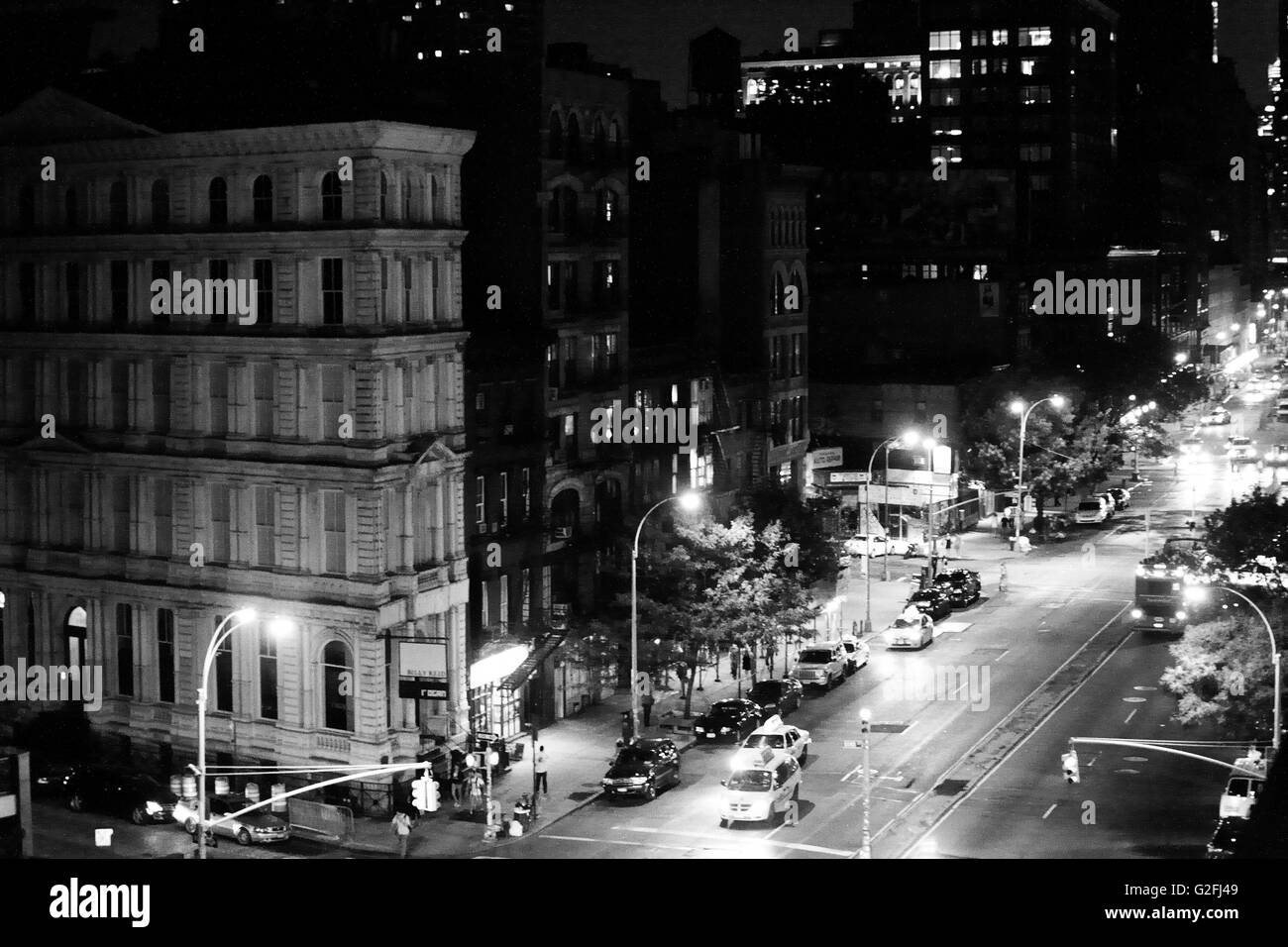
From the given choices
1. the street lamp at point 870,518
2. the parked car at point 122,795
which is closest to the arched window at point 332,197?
the parked car at point 122,795

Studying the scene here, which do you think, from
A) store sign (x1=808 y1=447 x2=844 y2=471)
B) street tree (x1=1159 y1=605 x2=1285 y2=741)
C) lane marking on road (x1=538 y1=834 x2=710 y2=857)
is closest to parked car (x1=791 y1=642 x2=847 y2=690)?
street tree (x1=1159 y1=605 x2=1285 y2=741)

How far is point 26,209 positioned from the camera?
66500 millimetres

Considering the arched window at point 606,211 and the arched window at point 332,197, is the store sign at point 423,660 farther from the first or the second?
the arched window at point 606,211

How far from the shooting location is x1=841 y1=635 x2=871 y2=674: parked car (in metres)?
76.8

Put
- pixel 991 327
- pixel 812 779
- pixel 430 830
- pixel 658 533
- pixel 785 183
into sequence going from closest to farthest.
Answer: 1. pixel 430 830
2. pixel 812 779
3. pixel 658 533
4. pixel 785 183
5. pixel 991 327

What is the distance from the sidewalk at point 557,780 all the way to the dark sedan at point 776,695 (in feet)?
8.65

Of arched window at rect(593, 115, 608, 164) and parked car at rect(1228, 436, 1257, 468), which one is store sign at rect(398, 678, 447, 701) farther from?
parked car at rect(1228, 436, 1257, 468)

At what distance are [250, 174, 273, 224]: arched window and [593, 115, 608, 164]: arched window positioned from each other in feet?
65.1

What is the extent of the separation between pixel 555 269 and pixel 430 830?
2729 centimetres

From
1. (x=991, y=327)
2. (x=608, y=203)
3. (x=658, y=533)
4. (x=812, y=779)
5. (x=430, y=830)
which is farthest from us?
(x=991, y=327)

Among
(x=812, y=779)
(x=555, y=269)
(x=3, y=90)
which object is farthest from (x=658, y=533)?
(x=3, y=90)

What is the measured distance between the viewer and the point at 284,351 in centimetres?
6159

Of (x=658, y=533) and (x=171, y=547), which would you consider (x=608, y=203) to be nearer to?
(x=658, y=533)
